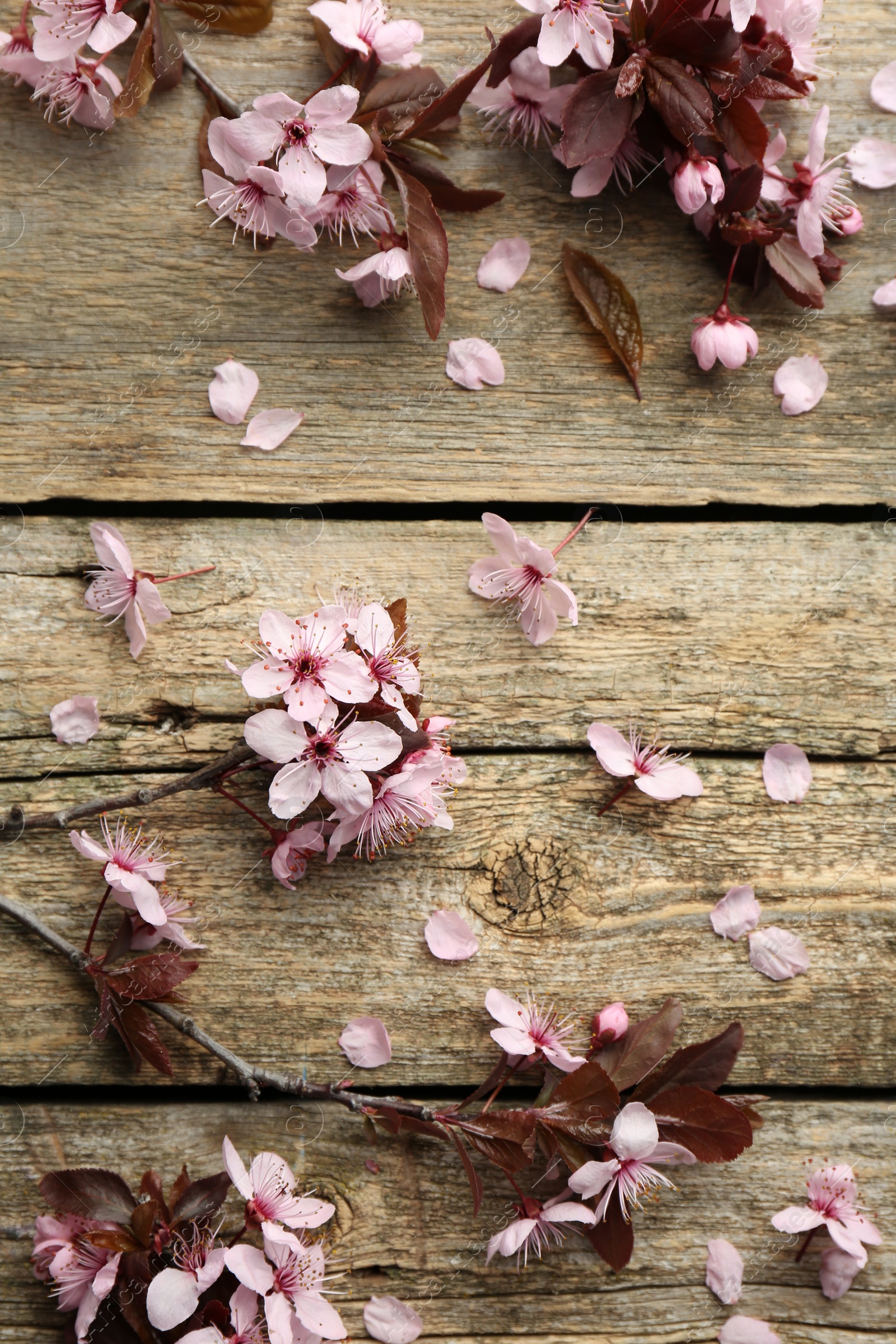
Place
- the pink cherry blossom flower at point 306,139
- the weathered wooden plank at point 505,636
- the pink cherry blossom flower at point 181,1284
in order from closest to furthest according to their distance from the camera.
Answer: the pink cherry blossom flower at point 181,1284 → the pink cherry blossom flower at point 306,139 → the weathered wooden plank at point 505,636

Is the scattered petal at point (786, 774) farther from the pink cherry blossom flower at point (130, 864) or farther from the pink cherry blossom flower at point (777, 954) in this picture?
the pink cherry blossom flower at point (130, 864)

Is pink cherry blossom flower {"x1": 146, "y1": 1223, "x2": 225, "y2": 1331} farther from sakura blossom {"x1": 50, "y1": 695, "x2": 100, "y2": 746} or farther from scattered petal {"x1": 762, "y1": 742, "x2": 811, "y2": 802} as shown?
scattered petal {"x1": 762, "y1": 742, "x2": 811, "y2": 802}

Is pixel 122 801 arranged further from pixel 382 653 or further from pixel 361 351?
pixel 361 351

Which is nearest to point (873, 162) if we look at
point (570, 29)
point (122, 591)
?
point (570, 29)

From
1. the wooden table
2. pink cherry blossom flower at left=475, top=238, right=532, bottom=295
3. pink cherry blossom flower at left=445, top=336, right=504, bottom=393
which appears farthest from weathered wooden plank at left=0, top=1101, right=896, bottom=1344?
pink cherry blossom flower at left=475, top=238, right=532, bottom=295

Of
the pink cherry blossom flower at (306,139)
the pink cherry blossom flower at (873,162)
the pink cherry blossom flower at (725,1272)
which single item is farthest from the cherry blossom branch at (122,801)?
the pink cherry blossom flower at (873,162)

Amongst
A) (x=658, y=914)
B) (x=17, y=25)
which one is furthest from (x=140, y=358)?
(x=658, y=914)
